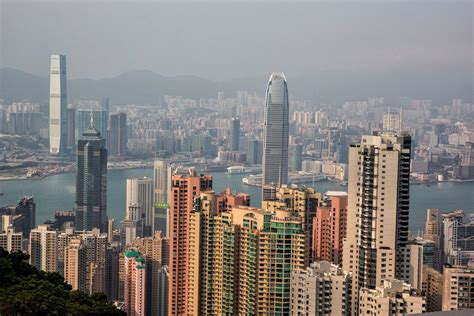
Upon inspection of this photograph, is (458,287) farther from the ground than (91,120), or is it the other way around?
(91,120)

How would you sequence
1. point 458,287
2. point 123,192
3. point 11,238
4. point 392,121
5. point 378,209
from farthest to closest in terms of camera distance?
point 123,192 < point 11,238 < point 392,121 < point 378,209 < point 458,287

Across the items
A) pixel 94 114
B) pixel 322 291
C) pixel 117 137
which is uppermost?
pixel 94 114

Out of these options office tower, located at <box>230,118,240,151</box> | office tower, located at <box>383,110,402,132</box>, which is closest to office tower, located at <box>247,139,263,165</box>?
office tower, located at <box>230,118,240,151</box>

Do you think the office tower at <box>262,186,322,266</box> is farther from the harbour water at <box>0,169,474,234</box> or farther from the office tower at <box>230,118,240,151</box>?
the office tower at <box>230,118,240,151</box>

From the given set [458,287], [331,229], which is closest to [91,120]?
[331,229]

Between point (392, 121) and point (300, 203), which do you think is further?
point (392, 121)

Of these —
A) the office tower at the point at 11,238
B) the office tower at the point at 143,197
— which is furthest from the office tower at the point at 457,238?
the office tower at the point at 11,238

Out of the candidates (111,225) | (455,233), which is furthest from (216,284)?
(111,225)

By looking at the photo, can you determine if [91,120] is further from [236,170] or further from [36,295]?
[36,295]

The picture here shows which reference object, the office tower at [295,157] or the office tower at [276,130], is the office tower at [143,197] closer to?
the office tower at [276,130]
